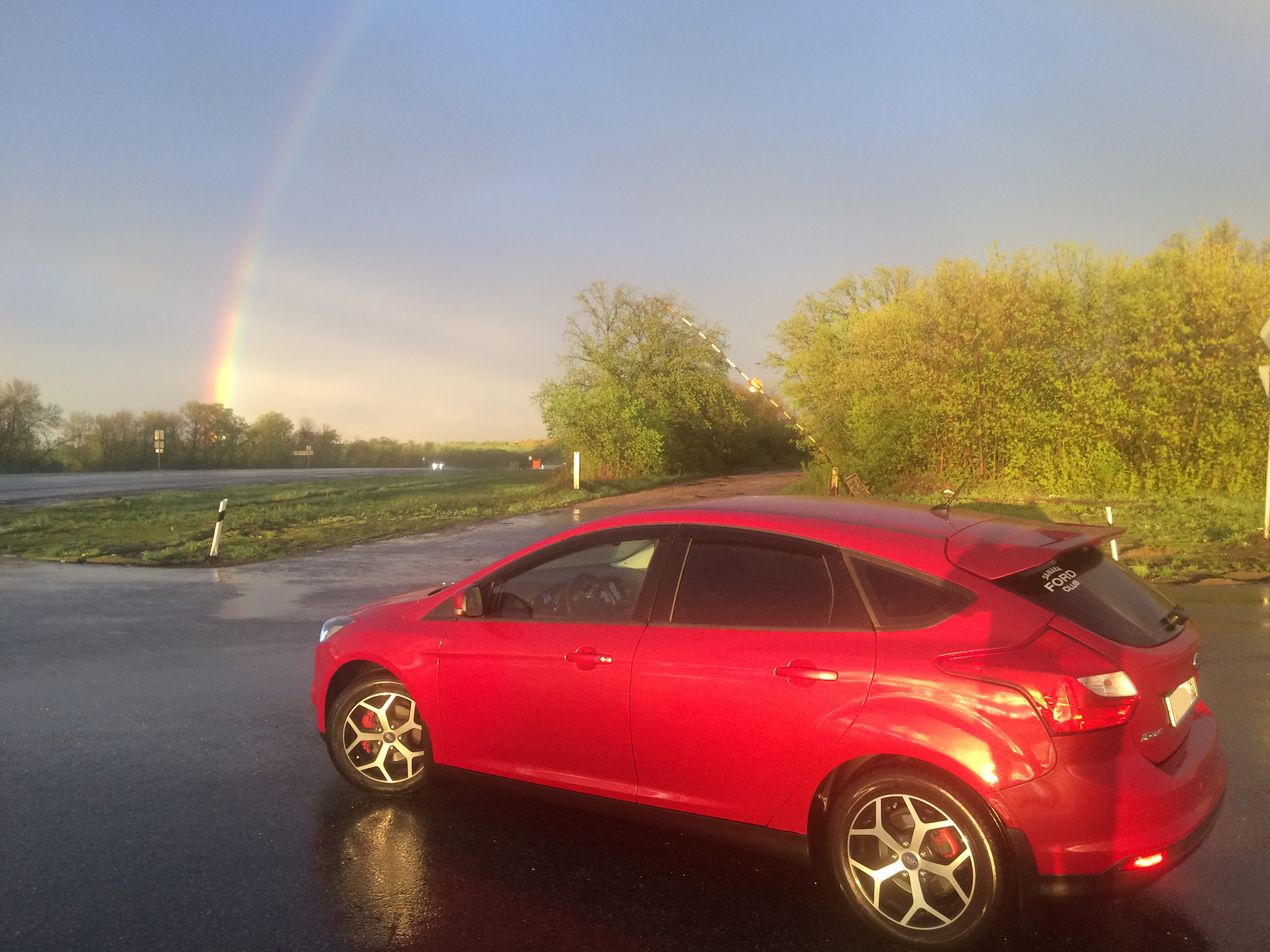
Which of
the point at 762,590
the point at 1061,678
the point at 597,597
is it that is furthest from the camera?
the point at 597,597

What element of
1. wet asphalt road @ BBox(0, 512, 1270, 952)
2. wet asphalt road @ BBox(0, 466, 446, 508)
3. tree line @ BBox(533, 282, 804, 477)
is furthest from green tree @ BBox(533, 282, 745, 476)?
wet asphalt road @ BBox(0, 512, 1270, 952)

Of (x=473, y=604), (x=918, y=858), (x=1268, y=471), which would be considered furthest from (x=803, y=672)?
(x=1268, y=471)

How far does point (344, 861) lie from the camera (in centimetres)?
411

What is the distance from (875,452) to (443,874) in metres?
22.4

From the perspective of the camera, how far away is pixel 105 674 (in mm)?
7535

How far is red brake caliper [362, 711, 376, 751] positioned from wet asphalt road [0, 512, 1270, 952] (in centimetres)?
26

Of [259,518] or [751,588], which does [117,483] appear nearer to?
[259,518]

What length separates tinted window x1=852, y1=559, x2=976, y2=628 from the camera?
3449 millimetres

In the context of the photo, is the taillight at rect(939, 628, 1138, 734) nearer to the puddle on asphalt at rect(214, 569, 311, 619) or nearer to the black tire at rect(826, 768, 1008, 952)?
the black tire at rect(826, 768, 1008, 952)

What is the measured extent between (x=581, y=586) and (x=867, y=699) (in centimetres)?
176

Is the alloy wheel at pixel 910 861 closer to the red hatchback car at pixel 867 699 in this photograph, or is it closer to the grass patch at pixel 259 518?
the red hatchback car at pixel 867 699

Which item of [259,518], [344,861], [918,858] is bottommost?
[344,861]

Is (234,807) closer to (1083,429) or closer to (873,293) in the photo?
(1083,429)

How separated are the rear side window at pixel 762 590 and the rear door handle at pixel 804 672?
6.5 inches
